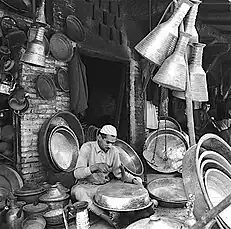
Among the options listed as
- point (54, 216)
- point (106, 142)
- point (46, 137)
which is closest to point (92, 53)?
point (46, 137)

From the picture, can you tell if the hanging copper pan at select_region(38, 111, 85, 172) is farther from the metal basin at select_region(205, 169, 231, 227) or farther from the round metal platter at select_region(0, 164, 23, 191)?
the metal basin at select_region(205, 169, 231, 227)

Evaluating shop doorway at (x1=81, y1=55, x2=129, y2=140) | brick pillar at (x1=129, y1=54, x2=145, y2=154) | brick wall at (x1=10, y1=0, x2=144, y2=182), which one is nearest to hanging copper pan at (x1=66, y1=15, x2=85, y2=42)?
brick wall at (x1=10, y1=0, x2=144, y2=182)

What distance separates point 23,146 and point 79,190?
1.04 m

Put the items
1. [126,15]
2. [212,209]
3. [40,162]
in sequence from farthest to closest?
[126,15] < [40,162] < [212,209]

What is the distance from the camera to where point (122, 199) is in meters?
3.20

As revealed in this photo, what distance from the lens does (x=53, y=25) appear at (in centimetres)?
495

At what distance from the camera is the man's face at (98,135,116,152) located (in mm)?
3936

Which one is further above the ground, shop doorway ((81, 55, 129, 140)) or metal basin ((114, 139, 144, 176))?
shop doorway ((81, 55, 129, 140))

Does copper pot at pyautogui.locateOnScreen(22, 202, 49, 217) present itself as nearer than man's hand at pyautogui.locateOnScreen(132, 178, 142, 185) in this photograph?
Yes

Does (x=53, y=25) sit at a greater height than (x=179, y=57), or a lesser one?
Answer: greater

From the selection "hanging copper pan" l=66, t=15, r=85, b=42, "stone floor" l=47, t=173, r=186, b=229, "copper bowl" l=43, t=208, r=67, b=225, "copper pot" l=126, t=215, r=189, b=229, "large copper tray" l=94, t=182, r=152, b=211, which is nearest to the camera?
"copper pot" l=126, t=215, r=189, b=229

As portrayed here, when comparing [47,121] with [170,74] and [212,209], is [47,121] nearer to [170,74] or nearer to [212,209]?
[170,74]

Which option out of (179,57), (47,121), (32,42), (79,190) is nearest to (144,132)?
(47,121)

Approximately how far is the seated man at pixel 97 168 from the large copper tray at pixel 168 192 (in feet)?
1.75
